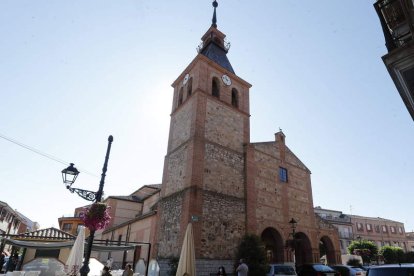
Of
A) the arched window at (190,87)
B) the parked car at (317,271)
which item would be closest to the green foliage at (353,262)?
the parked car at (317,271)

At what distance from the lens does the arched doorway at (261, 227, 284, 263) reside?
1891 centimetres

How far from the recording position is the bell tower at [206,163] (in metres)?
15.7

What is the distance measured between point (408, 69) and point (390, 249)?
133 feet

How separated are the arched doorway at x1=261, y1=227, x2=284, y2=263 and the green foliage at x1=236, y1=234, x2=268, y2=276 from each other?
3445mm

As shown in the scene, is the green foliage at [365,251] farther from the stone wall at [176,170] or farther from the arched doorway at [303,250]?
the stone wall at [176,170]

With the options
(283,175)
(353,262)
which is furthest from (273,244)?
(353,262)

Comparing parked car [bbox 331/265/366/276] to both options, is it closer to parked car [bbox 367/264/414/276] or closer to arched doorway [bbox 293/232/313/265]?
arched doorway [bbox 293/232/313/265]

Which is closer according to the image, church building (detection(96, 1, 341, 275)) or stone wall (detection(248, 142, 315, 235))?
church building (detection(96, 1, 341, 275))

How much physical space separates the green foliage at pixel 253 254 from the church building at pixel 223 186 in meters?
0.57

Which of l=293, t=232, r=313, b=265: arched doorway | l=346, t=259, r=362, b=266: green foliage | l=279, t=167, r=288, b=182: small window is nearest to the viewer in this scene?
l=293, t=232, r=313, b=265: arched doorway

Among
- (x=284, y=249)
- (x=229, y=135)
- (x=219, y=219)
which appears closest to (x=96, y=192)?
(x=219, y=219)

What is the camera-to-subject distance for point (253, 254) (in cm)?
1562

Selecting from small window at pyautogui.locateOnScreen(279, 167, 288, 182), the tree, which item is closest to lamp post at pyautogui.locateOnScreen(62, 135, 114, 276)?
small window at pyautogui.locateOnScreen(279, 167, 288, 182)

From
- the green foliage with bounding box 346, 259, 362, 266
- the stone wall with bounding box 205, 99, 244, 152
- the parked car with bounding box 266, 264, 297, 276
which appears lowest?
the parked car with bounding box 266, 264, 297, 276
